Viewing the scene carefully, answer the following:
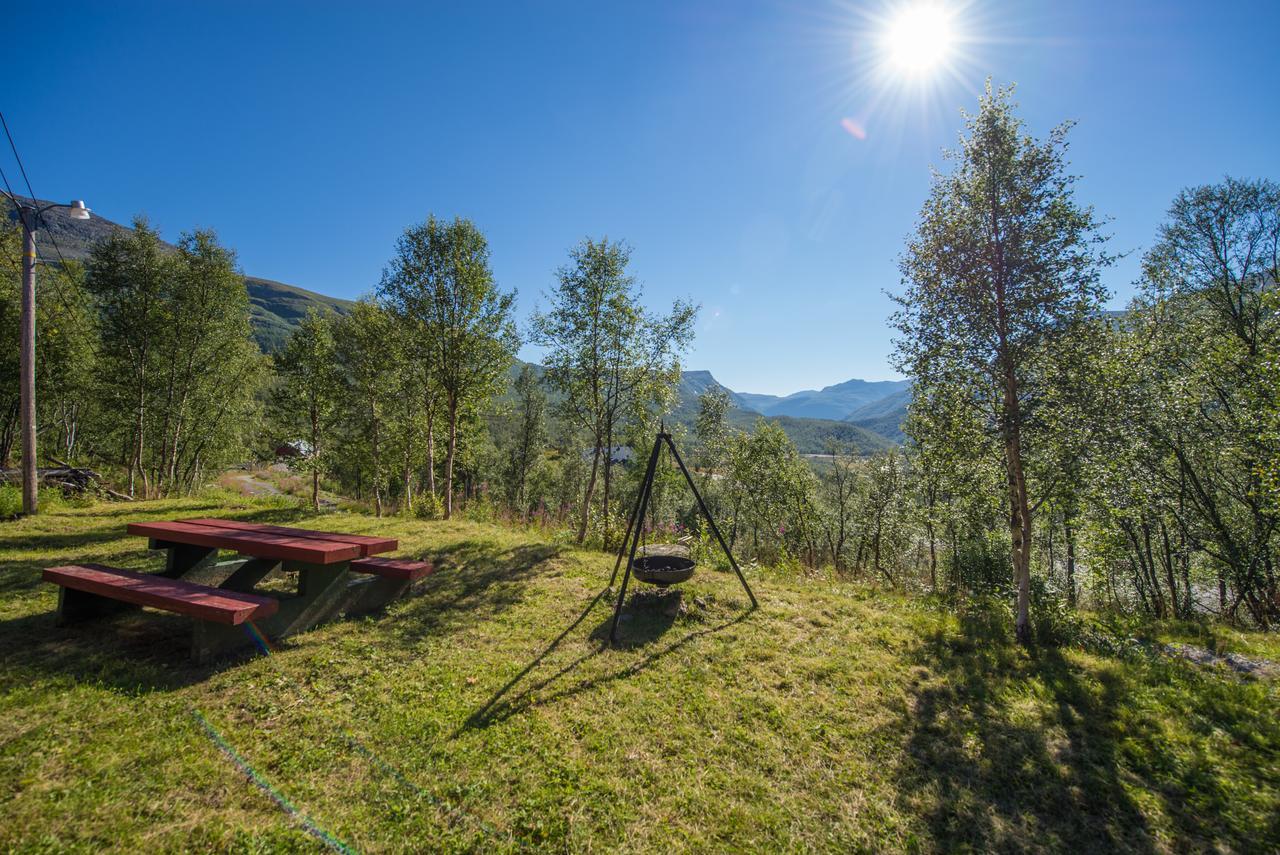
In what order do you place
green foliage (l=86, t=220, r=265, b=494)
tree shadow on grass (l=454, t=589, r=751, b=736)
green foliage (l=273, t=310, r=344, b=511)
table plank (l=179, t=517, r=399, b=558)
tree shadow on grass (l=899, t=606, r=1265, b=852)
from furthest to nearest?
green foliage (l=86, t=220, r=265, b=494) < green foliage (l=273, t=310, r=344, b=511) < table plank (l=179, t=517, r=399, b=558) < tree shadow on grass (l=454, t=589, r=751, b=736) < tree shadow on grass (l=899, t=606, r=1265, b=852)

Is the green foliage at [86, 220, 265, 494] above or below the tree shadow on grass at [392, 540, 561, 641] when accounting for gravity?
above

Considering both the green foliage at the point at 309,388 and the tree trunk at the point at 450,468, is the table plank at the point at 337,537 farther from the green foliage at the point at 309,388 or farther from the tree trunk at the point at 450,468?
the green foliage at the point at 309,388

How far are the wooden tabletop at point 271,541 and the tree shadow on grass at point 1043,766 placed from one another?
628cm

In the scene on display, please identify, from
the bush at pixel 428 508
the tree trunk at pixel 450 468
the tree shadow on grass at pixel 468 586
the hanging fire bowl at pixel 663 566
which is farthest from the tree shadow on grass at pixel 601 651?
the bush at pixel 428 508

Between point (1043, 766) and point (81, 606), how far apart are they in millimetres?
10552

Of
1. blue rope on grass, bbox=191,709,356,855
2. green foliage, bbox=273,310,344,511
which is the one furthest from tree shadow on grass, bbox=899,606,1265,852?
green foliage, bbox=273,310,344,511


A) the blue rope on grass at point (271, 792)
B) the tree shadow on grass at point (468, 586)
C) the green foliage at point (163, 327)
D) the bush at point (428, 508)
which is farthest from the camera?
the green foliage at point (163, 327)

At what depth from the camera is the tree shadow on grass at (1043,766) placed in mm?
3322

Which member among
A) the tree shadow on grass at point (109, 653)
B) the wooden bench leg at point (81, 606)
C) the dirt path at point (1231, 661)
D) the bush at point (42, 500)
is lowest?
the dirt path at point (1231, 661)

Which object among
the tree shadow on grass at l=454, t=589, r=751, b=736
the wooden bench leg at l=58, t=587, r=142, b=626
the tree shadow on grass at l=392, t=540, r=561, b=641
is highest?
the wooden bench leg at l=58, t=587, r=142, b=626

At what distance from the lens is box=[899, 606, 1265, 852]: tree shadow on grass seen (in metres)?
3.32

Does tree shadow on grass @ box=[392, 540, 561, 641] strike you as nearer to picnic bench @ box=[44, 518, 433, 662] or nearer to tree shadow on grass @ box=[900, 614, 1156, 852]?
picnic bench @ box=[44, 518, 433, 662]

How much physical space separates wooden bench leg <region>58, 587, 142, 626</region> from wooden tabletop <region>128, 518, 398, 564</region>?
2.72ft

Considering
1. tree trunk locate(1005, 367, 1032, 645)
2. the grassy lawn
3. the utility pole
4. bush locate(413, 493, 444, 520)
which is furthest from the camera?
bush locate(413, 493, 444, 520)
